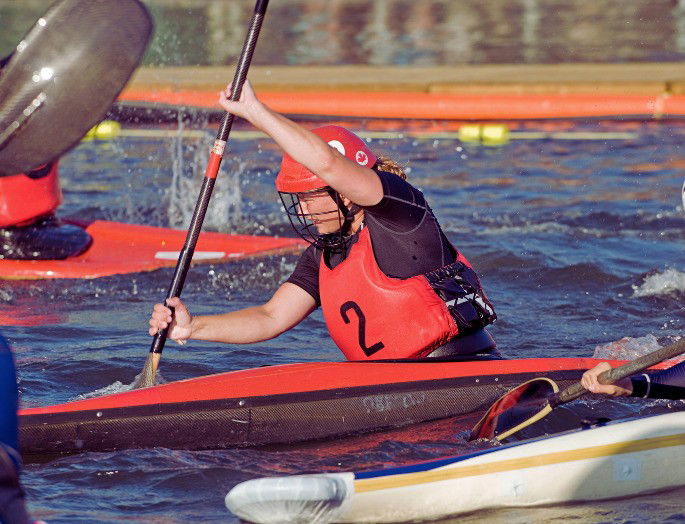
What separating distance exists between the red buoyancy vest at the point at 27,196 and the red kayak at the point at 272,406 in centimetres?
251

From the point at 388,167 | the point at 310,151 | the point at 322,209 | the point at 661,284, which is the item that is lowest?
the point at 661,284

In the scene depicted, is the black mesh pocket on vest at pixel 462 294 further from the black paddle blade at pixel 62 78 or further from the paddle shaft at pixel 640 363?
the black paddle blade at pixel 62 78

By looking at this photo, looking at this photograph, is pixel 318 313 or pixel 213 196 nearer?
pixel 318 313

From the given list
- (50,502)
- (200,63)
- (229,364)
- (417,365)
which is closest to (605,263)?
(229,364)

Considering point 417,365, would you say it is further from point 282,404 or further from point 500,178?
point 500,178

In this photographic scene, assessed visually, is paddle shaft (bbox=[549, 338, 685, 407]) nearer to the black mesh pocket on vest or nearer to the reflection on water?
the black mesh pocket on vest

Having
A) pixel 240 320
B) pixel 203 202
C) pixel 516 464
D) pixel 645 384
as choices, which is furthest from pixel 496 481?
pixel 203 202

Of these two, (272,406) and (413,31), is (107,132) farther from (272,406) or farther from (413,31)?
(413,31)

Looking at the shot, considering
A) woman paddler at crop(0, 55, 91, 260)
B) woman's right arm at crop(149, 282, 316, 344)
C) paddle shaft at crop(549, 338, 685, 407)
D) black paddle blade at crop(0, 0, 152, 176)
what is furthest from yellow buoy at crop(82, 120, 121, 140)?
black paddle blade at crop(0, 0, 152, 176)

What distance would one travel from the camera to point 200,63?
1538cm

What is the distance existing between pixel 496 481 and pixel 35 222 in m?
Result: 3.73

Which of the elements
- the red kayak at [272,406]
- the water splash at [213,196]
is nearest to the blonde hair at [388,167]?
the red kayak at [272,406]

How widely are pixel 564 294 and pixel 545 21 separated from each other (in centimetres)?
1376

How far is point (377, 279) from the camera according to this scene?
4371mm
